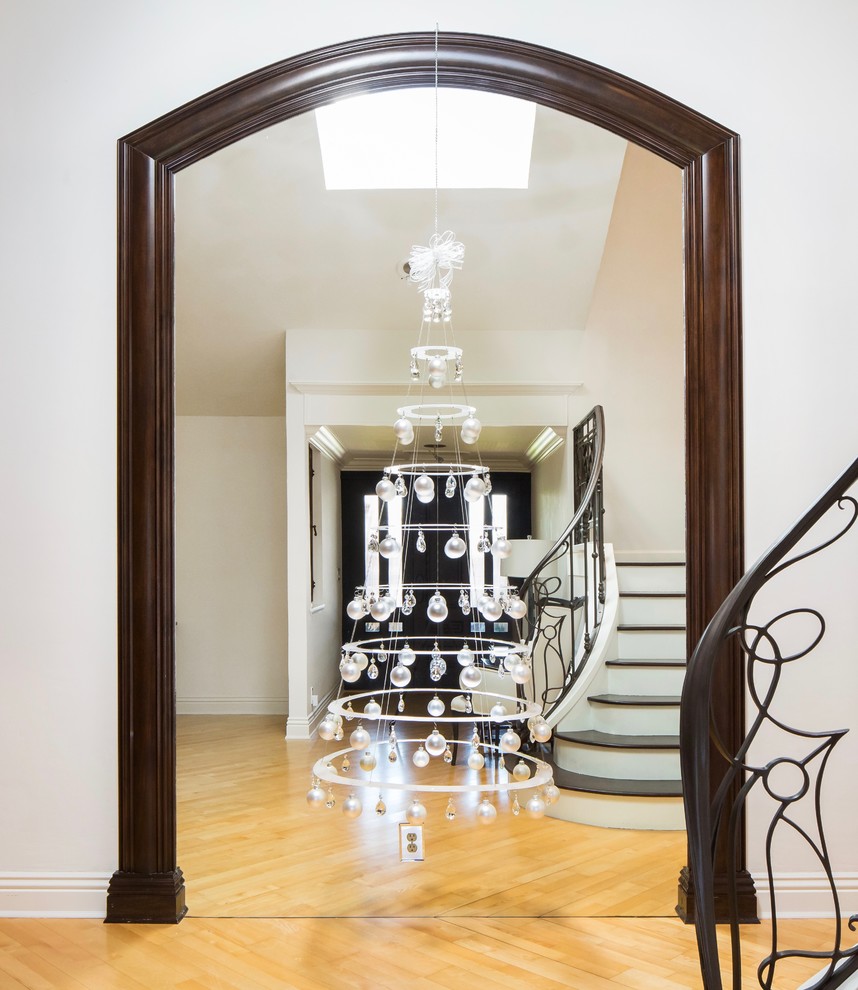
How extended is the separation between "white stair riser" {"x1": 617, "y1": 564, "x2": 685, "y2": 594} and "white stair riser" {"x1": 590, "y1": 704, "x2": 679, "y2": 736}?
0.56 metres

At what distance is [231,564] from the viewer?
5.57m

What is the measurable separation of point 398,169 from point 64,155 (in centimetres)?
234

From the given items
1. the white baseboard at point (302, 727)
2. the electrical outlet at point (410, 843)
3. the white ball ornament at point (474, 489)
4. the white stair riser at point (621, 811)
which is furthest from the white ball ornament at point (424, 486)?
Result: the white baseboard at point (302, 727)

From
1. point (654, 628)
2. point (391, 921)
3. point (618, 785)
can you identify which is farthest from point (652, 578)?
point (391, 921)

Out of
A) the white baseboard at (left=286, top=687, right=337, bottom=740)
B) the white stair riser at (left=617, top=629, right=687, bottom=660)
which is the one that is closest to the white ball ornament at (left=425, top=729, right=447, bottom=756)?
the white stair riser at (left=617, top=629, right=687, bottom=660)

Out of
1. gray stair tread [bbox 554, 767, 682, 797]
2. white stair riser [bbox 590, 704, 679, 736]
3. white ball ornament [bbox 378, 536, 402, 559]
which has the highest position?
white ball ornament [bbox 378, 536, 402, 559]

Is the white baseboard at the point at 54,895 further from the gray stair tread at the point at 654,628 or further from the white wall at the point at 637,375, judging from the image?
the white wall at the point at 637,375

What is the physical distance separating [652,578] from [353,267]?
99.5 inches

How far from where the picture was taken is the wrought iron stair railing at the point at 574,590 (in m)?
4.36

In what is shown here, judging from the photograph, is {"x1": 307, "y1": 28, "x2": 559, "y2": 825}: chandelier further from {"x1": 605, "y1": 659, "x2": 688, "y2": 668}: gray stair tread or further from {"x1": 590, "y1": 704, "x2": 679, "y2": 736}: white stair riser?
{"x1": 605, "y1": 659, "x2": 688, "y2": 668}: gray stair tread

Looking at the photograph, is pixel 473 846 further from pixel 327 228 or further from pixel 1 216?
pixel 327 228

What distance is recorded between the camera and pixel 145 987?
2295 mm

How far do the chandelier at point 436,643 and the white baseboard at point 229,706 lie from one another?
51cm

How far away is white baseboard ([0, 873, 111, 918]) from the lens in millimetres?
2762
